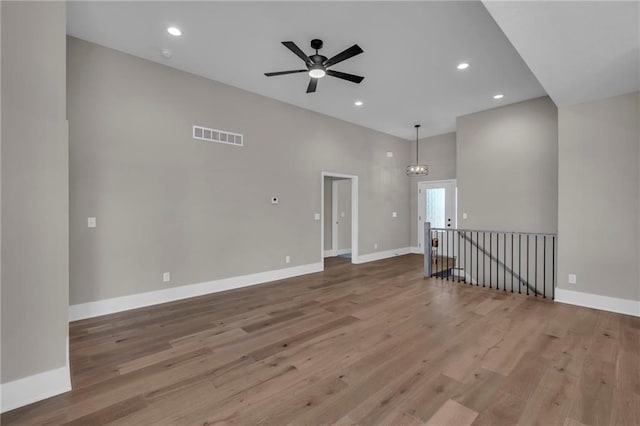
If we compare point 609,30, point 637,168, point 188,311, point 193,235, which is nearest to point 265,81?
point 193,235

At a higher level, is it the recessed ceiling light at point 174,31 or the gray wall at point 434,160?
the recessed ceiling light at point 174,31

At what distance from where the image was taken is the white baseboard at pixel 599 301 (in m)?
3.71

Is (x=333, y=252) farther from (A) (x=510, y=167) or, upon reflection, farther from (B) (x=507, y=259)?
(A) (x=510, y=167)

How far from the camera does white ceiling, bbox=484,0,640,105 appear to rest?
2.20m

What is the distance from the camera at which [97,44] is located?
3609 millimetres

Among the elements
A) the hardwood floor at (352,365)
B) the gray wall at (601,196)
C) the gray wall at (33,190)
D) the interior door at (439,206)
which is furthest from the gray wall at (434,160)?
the gray wall at (33,190)

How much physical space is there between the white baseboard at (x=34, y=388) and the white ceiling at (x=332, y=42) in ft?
11.2

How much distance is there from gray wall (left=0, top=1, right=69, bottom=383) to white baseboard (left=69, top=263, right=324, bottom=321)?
1.71 m

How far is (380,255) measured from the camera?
25.7 feet

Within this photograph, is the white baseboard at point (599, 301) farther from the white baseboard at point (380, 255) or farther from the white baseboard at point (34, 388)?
the white baseboard at point (34, 388)

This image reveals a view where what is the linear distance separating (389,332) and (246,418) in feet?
5.85

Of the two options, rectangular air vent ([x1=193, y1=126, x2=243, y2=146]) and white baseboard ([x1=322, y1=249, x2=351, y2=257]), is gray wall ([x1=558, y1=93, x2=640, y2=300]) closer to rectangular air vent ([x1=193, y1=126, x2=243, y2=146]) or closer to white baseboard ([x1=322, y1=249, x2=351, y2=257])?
rectangular air vent ([x1=193, y1=126, x2=243, y2=146])

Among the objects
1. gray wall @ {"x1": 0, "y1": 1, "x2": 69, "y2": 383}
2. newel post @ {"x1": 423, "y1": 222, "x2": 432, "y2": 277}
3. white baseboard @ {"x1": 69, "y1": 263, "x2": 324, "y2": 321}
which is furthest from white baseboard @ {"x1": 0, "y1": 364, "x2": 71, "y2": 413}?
newel post @ {"x1": 423, "y1": 222, "x2": 432, "y2": 277}

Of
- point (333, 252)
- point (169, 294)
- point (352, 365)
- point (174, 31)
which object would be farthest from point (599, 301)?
point (174, 31)
